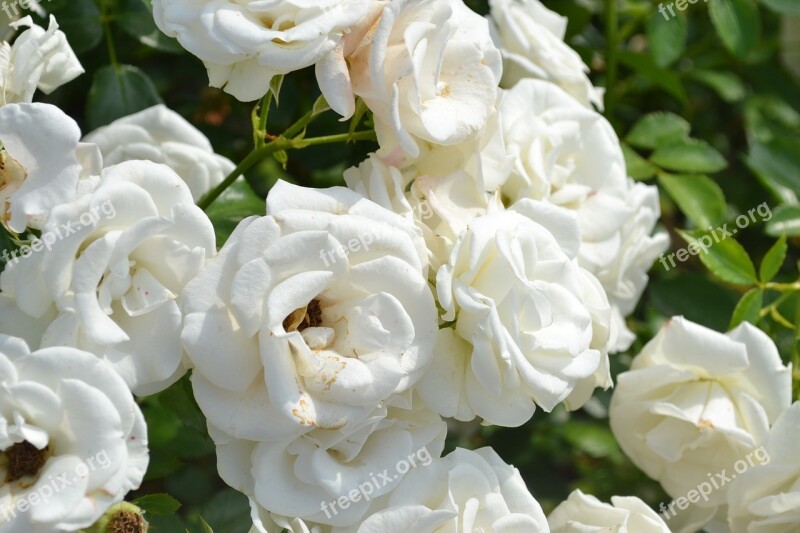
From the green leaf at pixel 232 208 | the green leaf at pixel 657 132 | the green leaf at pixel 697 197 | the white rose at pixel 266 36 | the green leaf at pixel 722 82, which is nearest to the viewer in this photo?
the white rose at pixel 266 36

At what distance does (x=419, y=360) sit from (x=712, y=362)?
0.50 metres

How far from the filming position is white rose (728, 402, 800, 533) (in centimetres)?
127

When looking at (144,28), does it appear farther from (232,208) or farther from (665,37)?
(665,37)

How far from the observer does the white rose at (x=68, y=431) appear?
0.90 m

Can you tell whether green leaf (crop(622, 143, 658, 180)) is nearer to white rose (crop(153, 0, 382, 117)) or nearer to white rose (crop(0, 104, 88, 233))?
white rose (crop(153, 0, 382, 117))

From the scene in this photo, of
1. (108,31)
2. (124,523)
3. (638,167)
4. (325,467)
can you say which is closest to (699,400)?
(638,167)

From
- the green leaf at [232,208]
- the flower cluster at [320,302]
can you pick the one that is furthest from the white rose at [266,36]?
the green leaf at [232,208]

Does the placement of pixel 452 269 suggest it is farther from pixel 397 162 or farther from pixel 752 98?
pixel 752 98

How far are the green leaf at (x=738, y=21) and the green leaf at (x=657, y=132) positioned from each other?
0.51ft

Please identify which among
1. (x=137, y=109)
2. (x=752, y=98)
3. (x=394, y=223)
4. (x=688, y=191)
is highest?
(x=394, y=223)

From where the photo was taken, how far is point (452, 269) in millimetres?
1075

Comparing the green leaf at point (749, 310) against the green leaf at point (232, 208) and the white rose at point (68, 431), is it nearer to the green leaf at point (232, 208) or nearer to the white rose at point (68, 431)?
the green leaf at point (232, 208)

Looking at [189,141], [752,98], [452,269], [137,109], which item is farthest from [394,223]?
[752,98]

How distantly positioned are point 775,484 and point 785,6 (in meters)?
0.85
